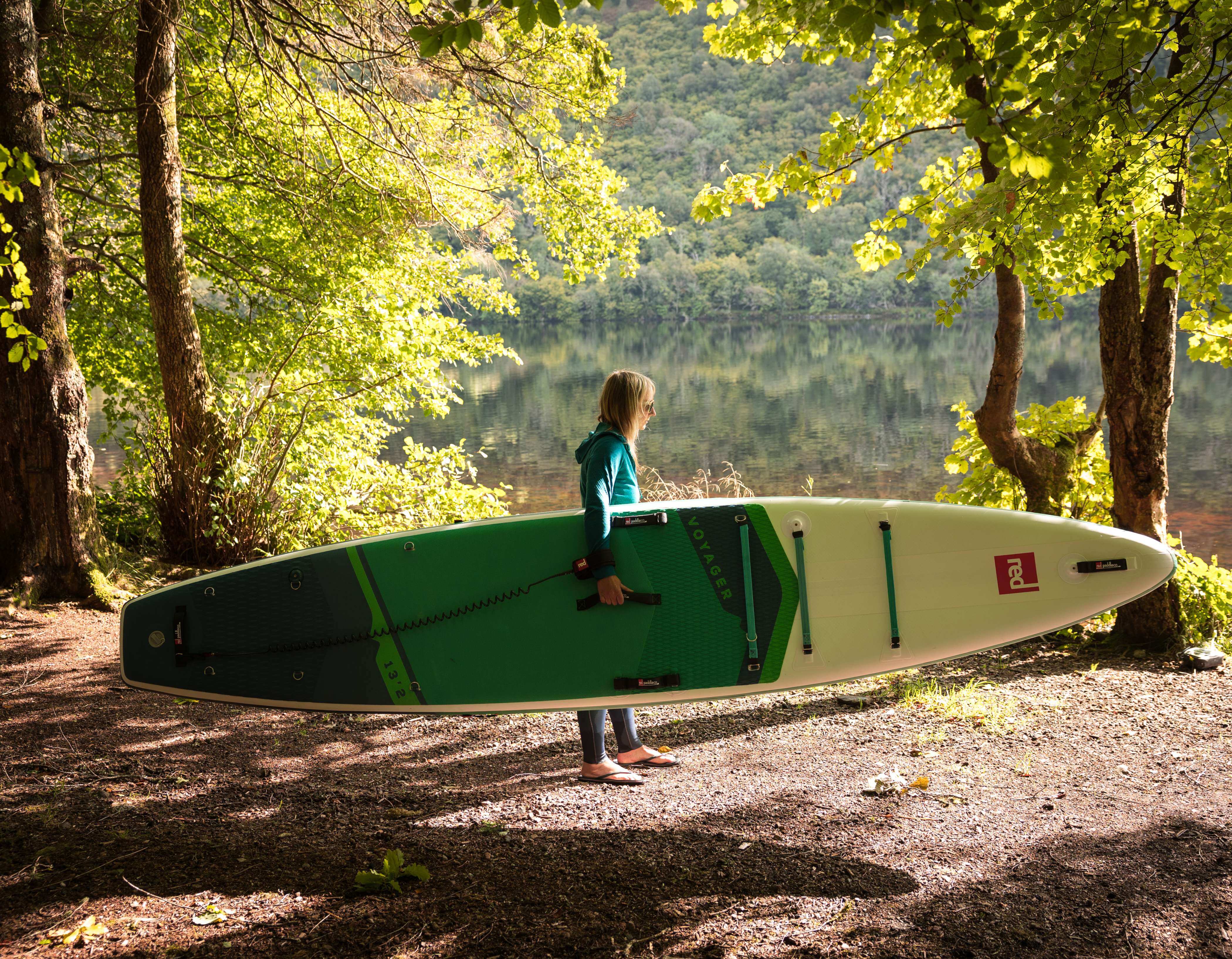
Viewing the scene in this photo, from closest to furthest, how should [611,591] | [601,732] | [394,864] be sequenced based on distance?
1. [394,864]
2. [611,591]
3. [601,732]

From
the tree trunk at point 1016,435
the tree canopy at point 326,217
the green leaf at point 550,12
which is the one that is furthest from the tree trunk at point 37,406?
the tree trunk at point 1016,435

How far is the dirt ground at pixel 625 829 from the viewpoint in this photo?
83.5 inches

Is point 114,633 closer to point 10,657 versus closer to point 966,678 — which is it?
point 10,657

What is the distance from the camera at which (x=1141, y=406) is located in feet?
16.0

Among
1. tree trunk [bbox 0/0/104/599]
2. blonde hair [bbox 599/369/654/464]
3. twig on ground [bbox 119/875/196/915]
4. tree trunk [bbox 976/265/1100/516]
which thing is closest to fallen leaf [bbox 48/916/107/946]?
twig on ground [bbox 119/875/196/915]

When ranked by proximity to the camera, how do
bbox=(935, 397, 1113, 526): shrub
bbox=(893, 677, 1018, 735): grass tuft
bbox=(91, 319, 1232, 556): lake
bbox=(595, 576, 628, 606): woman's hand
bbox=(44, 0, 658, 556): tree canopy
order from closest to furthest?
bbox=(595, 576, 628, 606): woman's hand
bbox=(893, 677, 1018, 735): grass tuft
bbox=(935, 397, 1113, 526): shrub
bbox=(44, 0, 658, 556): tree canopy
bbox=(91, 319, 1232, 556): lake

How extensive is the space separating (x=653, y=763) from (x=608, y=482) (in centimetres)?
121

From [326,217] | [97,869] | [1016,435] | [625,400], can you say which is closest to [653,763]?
[625,400]

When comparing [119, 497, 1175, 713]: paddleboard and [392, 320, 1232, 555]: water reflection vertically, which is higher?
[392, 320, 1232, 555]: water reflection

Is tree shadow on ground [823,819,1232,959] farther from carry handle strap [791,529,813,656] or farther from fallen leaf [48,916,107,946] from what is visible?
fallen leaf [48,916,107,946]

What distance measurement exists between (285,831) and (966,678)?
3647mm

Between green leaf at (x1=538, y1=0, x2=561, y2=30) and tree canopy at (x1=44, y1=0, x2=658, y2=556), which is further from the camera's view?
tree canopy at (x1=44, y1=0, x2=658, y2=556)

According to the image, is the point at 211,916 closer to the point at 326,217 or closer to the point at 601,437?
the point at 601,437

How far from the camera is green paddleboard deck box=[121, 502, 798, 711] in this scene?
342 centimetres
